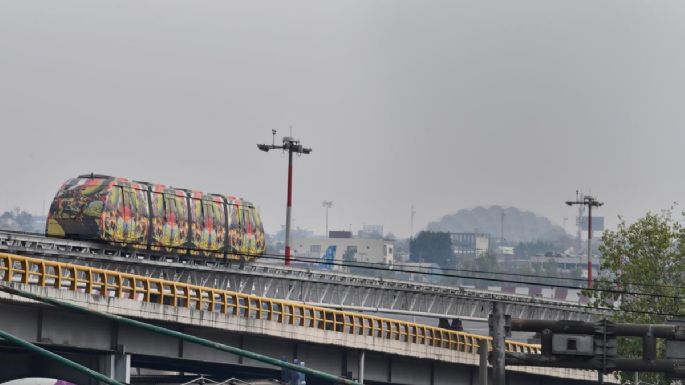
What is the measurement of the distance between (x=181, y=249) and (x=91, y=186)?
27.0 ft

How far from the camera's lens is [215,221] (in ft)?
310

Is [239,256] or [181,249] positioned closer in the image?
[181,249]

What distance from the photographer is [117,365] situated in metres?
49.4

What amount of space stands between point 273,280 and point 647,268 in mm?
25642

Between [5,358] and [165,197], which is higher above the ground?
[165,197]

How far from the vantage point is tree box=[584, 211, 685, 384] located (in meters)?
76.9

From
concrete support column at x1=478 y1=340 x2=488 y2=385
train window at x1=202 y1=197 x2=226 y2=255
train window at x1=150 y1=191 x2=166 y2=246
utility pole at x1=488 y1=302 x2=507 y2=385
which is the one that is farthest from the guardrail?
utility pole at x1=488 y1=302 x2=507 y2=385

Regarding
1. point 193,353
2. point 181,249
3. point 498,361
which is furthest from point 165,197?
point 498,361

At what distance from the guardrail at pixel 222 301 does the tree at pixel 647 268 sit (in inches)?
259

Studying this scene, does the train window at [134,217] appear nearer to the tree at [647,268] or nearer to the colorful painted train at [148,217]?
the colorful painted train at [148,217]

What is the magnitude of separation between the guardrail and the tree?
21.6ft

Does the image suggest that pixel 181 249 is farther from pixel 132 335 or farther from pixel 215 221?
pixel 132 335

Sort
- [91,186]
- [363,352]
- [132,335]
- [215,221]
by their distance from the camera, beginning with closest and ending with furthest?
[132,335] → [363,352] → [91,186] → [215,221]

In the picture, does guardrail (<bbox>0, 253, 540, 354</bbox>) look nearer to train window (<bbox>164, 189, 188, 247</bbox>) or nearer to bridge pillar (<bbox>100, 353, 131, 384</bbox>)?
bridge pillar (<bbox>100, 353, 131, 384</bbox>)
